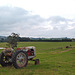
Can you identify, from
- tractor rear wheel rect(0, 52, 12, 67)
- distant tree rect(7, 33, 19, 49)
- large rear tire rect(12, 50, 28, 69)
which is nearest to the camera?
large rear tire rect(12, 50, 28, 69)

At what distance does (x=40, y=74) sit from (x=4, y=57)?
14.2 feet

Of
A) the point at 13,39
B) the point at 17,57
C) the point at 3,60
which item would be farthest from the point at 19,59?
the point at 13,39

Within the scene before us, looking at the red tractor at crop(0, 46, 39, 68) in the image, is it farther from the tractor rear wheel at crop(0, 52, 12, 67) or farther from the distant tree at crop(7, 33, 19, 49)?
the distant tree at crop(7, 33, 19, 49)

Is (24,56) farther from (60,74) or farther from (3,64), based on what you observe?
(60,74)

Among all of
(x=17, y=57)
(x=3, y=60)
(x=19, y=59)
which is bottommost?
(x=3, y=60)

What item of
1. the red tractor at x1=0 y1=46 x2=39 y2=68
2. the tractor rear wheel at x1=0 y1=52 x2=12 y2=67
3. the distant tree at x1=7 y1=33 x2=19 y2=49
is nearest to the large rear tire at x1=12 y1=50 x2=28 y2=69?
the red tractor at x1=0 y1=46 x2=39 y2=68

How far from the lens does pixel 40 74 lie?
7129 mm

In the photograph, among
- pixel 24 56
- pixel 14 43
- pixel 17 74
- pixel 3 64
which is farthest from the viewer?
pixel 14 43

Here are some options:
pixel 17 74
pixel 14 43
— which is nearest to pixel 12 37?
pixel 14 43

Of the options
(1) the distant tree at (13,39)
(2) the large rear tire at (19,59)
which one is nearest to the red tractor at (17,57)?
(2) the large rear tire at (19,59)

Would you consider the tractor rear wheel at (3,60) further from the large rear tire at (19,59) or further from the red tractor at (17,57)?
the large rear tire at (19,59)

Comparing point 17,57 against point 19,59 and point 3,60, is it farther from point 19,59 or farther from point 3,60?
point 3,60

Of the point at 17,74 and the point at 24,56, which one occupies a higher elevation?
the point at 24,56

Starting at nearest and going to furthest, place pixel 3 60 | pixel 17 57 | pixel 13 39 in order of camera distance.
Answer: pixel 17 57, pixel 3 60, pixel 13 39
